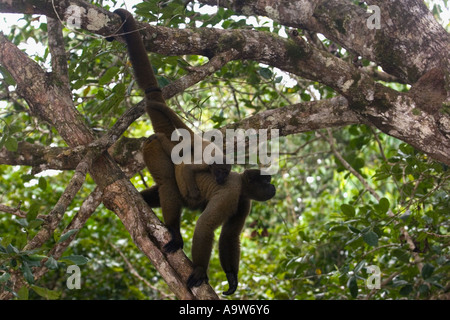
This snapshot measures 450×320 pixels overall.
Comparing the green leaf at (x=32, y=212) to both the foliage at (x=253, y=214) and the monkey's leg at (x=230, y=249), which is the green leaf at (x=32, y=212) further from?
the monkey's leg at (x=230, y=249)

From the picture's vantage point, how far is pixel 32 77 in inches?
164

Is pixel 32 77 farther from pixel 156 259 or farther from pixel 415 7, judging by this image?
pixel 415 7

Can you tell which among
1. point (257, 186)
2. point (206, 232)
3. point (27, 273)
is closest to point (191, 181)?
point (206, 232)

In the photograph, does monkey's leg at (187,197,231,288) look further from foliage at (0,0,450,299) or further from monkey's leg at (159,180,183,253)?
foliage at (0,0,450,299)

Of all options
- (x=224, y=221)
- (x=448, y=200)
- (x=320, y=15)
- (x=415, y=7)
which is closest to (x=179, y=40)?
(x=320, y=15)

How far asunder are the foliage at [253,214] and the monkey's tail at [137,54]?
0.24 m

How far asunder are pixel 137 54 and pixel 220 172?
1.40 meters

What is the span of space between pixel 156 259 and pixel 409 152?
9.84 ft

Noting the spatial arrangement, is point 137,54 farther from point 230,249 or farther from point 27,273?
point 27,273

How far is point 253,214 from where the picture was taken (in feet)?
28.5

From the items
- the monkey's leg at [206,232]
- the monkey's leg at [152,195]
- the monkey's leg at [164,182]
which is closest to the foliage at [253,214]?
the monkey's leg at [164,182]

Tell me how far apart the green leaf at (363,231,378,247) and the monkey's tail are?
95.3 inches

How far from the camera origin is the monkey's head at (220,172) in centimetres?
464

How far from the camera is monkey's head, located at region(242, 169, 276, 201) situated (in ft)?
15.8
